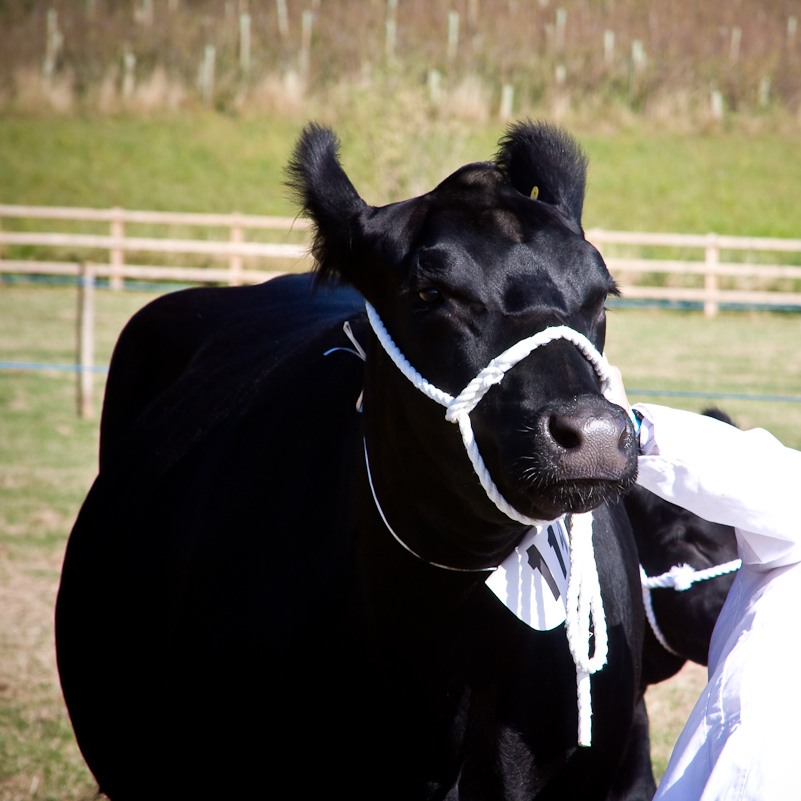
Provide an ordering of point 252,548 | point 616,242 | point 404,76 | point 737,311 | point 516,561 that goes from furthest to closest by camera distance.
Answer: point 404,76 < point 616,242 < point 737,311 < point 252,548 < point 516,561

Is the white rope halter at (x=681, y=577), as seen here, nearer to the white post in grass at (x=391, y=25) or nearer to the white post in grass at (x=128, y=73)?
the white post in grass at (x=128, y=73)

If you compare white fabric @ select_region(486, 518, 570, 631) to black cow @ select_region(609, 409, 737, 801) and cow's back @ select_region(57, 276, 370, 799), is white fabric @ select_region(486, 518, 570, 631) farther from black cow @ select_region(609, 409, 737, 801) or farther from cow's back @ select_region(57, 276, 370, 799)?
black cow @ select_region(609, 409, 737, 801)

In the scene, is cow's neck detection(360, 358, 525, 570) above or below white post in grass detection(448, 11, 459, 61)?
below

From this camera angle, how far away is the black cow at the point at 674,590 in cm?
261

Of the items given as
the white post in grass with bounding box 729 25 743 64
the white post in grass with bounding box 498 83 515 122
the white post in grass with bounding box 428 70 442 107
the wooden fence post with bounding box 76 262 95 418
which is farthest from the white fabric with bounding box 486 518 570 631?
the white post in grass with bounding box 729 25 743 64

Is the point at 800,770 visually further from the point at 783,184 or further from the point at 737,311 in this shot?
the point at 783,184

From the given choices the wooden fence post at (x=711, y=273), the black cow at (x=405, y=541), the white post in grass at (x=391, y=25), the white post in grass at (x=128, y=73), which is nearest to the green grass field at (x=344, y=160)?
the white post in grass at (x=128, y=73)

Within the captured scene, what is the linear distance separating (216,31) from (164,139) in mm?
7126

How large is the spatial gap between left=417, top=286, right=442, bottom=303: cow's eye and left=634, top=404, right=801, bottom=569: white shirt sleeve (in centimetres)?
47

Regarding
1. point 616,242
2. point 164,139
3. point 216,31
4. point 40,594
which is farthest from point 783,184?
point 40,594

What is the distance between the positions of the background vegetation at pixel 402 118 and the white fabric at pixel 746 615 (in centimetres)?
595

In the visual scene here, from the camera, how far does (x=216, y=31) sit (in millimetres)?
29641

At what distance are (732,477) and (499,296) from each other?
1.73ft

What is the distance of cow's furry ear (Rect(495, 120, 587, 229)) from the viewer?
74.0 inches
